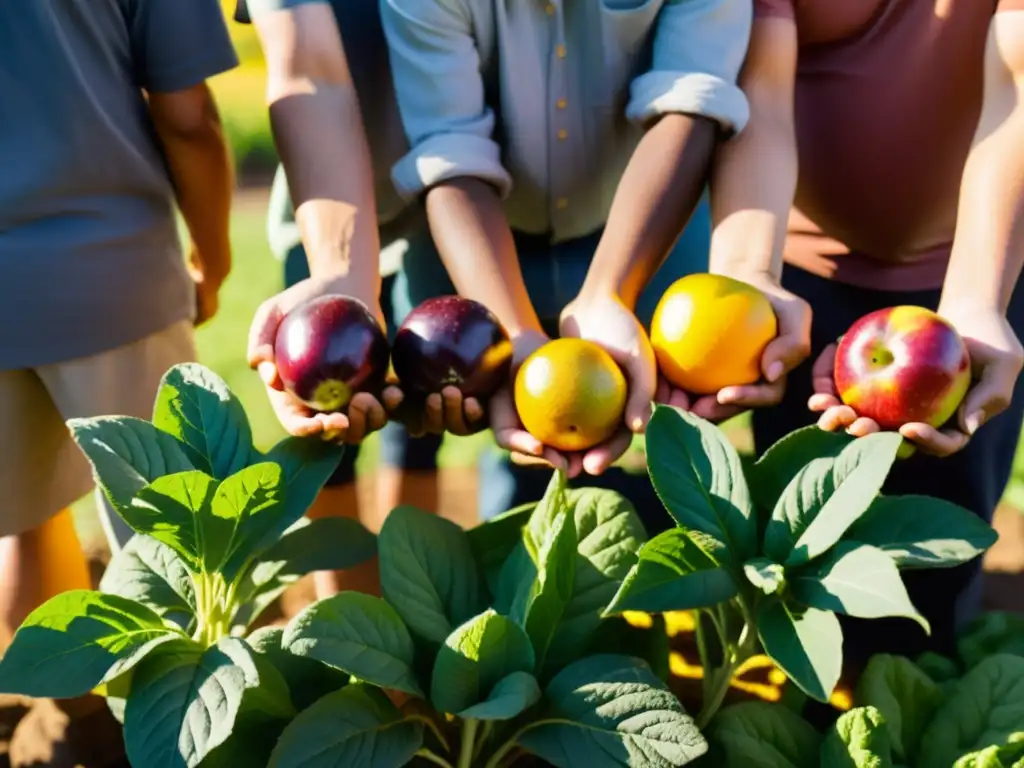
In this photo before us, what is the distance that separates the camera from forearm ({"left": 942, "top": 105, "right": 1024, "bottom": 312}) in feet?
4.18

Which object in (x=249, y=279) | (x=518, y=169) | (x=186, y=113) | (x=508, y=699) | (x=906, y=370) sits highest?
(x=186, y=113)

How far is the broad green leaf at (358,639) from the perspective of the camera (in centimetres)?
94

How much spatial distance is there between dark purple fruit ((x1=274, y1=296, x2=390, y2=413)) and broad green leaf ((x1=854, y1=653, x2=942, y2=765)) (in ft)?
2.41

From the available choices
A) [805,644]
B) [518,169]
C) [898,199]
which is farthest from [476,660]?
[898,199]

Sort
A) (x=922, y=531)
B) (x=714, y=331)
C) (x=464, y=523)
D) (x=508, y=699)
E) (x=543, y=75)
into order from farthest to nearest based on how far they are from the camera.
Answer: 1. (x=464, y=523)
2. (x=543, y=75)
3. (x=714, y=331)
4. (x=922, y=531)
5. (x=508, y=699)

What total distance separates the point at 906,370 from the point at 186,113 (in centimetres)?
113

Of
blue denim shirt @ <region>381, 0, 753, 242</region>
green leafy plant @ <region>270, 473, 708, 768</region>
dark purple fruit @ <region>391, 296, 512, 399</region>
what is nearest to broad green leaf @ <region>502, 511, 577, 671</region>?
green leafy plant @ <region>270, 473, 708, 768</region>

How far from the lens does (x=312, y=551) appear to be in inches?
47.4

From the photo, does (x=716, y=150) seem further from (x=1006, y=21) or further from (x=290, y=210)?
(x=290, y=210)

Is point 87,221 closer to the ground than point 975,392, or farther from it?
farther from it

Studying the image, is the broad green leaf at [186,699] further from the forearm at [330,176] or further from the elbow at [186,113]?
the elbow at [186,113]

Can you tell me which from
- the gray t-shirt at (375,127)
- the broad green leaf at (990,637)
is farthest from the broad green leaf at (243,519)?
the broad green leaf at (990,637)

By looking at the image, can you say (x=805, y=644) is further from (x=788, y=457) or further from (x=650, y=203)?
(x=650, y=203)

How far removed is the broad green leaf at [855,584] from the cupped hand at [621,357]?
27 centimetres
